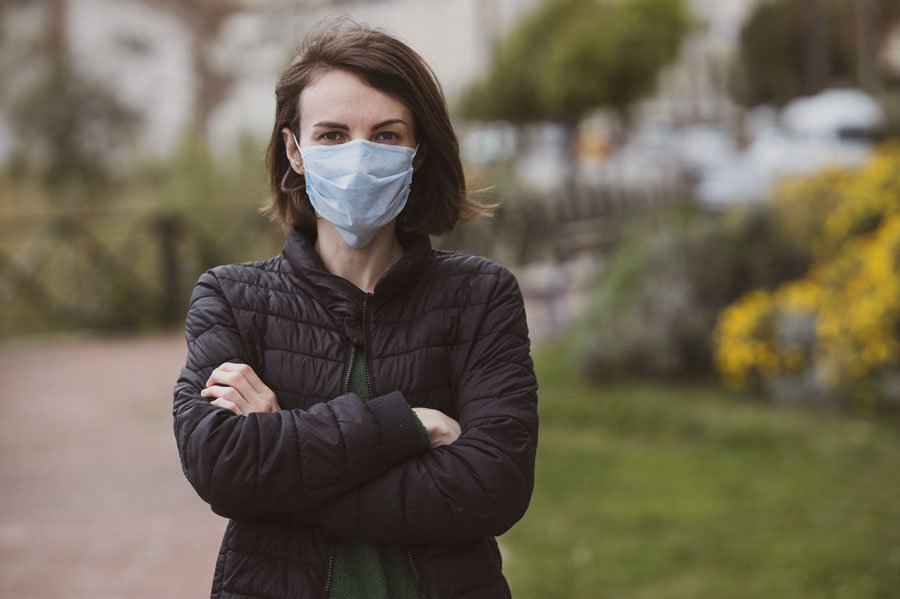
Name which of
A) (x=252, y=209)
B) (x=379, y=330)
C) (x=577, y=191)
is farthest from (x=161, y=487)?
(x=577, y=191)

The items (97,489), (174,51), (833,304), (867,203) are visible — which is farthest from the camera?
(174,51)

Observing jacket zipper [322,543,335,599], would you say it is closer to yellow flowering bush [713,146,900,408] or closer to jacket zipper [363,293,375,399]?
jacket zipper [363,293,375,399]

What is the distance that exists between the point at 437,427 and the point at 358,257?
37 cm

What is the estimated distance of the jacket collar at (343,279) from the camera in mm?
2121

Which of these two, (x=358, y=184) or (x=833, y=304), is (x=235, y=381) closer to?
(x=358, y=184)

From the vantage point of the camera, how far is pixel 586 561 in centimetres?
509

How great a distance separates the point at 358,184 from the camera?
2107 millimetres

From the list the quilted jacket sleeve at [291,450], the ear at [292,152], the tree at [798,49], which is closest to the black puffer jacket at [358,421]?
the quilted jacket sleeve at [291,450]

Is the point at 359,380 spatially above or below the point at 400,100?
below

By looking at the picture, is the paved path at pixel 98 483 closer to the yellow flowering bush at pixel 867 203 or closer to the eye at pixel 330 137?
the yellow flowering bush at pixel 867 203

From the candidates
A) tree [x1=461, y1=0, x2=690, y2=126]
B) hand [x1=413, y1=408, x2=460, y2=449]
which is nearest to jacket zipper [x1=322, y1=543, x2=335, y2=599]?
hand [x1=413, y1=408, x2=460, y2=449]

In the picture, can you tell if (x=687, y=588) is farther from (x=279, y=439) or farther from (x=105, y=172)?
(x=105, y=172)

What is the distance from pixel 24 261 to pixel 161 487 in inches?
304

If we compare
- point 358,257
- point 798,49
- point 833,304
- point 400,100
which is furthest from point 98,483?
point 798,49
